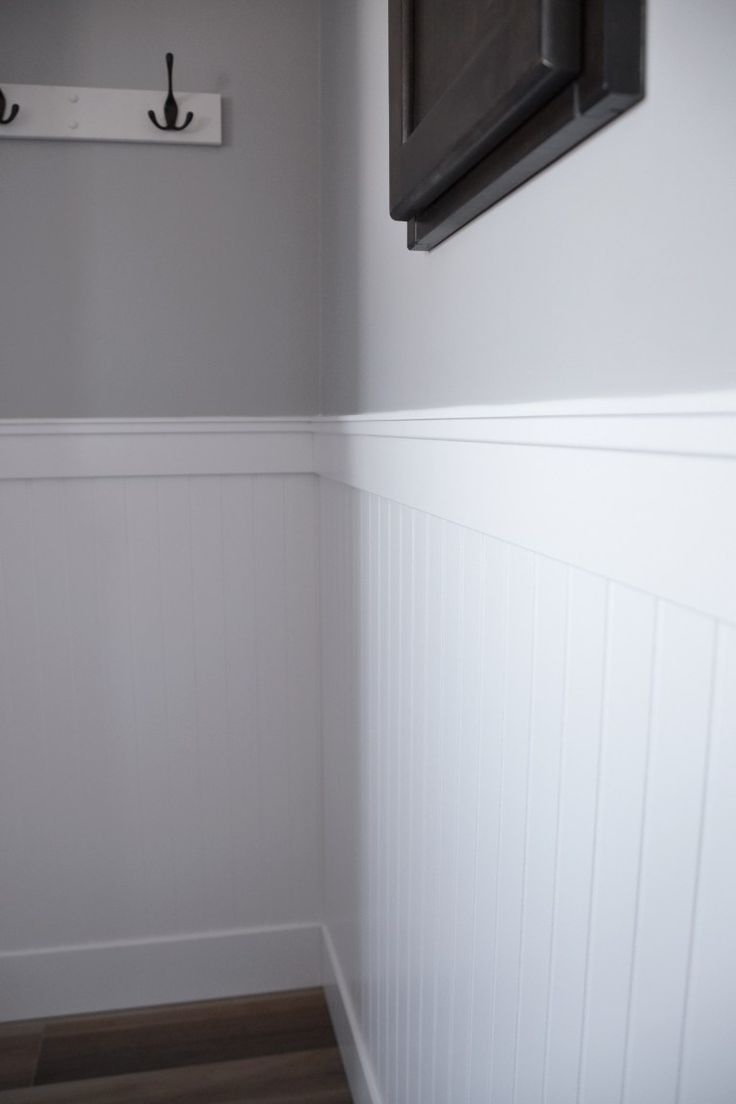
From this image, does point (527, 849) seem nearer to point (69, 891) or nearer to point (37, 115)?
point (69, 891)

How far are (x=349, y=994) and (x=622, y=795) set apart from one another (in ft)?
3.95

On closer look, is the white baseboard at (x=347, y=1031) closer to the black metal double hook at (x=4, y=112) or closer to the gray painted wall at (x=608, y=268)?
the gray painted wall at (x=608, y=268)

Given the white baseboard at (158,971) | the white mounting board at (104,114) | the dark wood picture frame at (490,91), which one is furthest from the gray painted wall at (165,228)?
the white baseboard at (158,971)

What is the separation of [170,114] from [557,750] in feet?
4.59

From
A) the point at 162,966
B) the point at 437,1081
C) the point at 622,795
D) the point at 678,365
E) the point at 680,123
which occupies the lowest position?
the point at 162,966

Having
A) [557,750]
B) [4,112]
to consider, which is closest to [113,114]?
[4,112]

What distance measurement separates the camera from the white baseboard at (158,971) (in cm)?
179

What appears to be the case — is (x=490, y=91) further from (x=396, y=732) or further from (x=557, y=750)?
(x=396, y=732)

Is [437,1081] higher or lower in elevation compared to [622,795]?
lower

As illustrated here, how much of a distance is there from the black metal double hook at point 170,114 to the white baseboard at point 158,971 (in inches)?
59.3

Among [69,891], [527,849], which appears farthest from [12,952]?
[527,849]

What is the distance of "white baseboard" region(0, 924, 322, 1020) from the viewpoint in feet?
5.89

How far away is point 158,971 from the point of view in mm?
1837

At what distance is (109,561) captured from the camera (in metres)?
1.74
